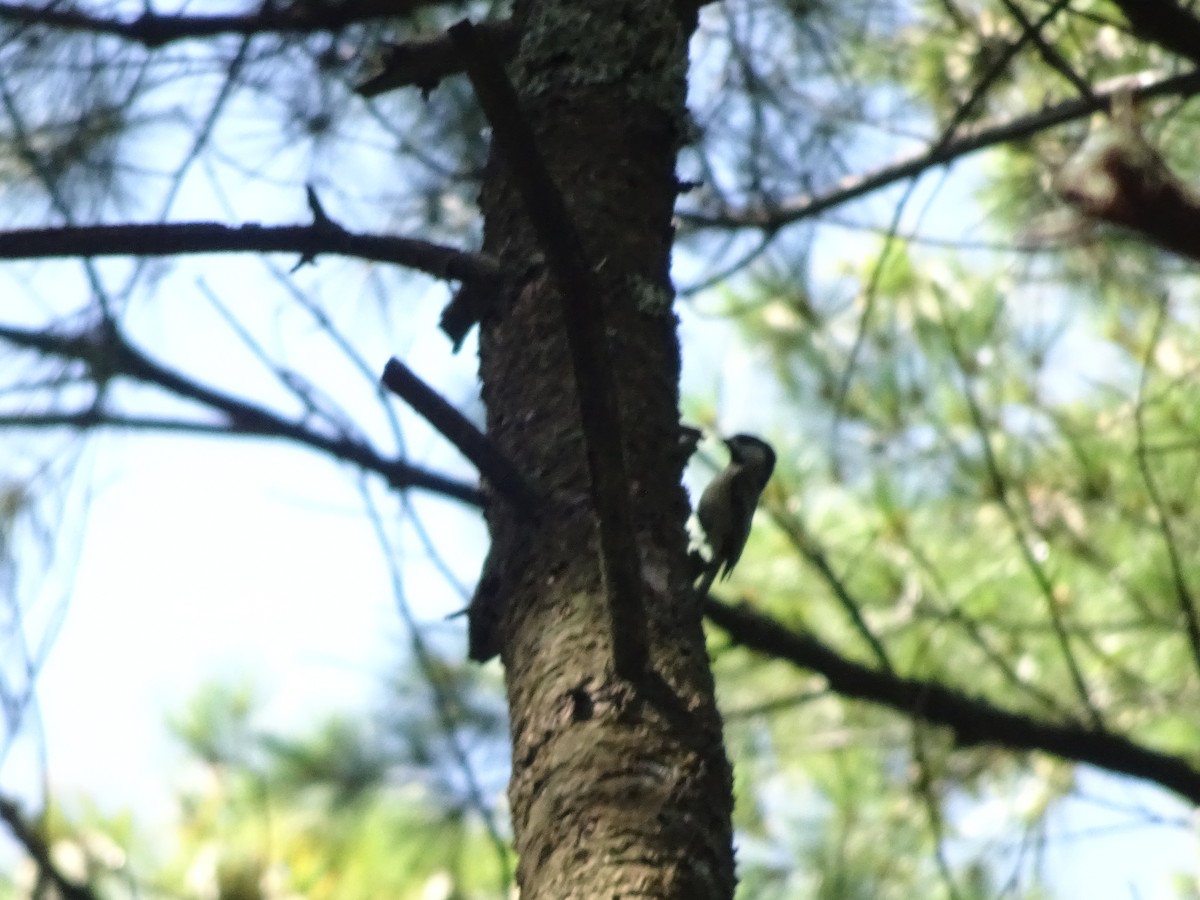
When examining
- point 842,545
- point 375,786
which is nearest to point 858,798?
point 842,545

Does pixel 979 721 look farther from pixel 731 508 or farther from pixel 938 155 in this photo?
pixel 938 155

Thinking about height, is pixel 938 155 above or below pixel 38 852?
above

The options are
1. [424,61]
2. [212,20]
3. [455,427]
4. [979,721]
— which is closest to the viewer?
[455,427]

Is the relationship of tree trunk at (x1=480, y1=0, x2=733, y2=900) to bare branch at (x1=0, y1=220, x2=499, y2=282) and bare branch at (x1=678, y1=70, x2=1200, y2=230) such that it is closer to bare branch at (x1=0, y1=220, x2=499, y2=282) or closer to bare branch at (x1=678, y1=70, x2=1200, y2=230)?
bare branch at (x1=0, y1=220, x2=499, y2=282)

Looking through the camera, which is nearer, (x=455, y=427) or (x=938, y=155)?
(x=455, y=427)

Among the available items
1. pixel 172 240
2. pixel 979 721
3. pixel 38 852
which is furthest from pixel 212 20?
pixel 979 721

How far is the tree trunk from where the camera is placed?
0.93 metres

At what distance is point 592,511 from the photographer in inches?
41.8

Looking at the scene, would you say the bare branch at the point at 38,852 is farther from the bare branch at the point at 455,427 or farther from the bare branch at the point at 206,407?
the bare branch at the point at 455,427

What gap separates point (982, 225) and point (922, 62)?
351mm

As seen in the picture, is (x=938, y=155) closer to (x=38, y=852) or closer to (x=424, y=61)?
(x=424, y=61)

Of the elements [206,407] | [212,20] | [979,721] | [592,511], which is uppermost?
→ [212,20]

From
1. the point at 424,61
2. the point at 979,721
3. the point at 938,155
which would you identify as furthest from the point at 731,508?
the point at 424,61

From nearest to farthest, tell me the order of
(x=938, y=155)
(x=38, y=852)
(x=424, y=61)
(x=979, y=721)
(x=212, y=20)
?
(x=424, y=61)
(x=38, y=852)
(x=212, y=20)
(x=979, y=721)
(x=938, y=155)
